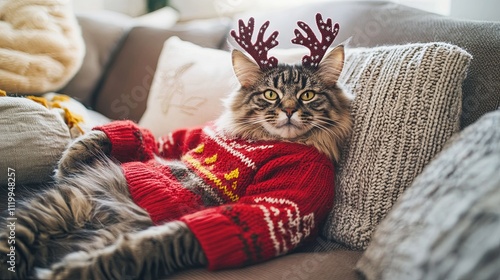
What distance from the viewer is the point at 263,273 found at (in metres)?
0.86

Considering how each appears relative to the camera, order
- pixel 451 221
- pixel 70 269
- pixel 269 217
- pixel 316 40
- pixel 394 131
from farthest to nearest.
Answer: pixel 316 40, pixel 394 131, pixel 269 217, pixel 70 269, pixel 451 221

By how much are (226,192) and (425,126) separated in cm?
56

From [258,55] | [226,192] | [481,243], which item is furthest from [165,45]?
[481,243]

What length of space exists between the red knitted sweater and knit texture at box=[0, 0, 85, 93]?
20.5 inches

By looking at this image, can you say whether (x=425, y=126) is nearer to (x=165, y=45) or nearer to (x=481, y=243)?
(x=481, y=243)

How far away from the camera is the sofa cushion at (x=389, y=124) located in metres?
0.99

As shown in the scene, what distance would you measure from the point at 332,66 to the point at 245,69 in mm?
274

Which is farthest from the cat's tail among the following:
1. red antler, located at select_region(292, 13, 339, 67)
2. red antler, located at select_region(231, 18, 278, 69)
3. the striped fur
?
red antler, located at select_region(292, 13, 339, 67)

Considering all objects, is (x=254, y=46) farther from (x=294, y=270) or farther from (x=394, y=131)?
(x=294, y=270)

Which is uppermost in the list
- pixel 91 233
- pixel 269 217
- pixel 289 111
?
pixel 289 111

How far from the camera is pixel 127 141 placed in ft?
4.20

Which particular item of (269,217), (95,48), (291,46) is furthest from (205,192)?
(95,48)

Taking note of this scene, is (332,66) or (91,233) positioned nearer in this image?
(91,233)

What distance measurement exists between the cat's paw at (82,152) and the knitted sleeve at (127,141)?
3 centimetres
